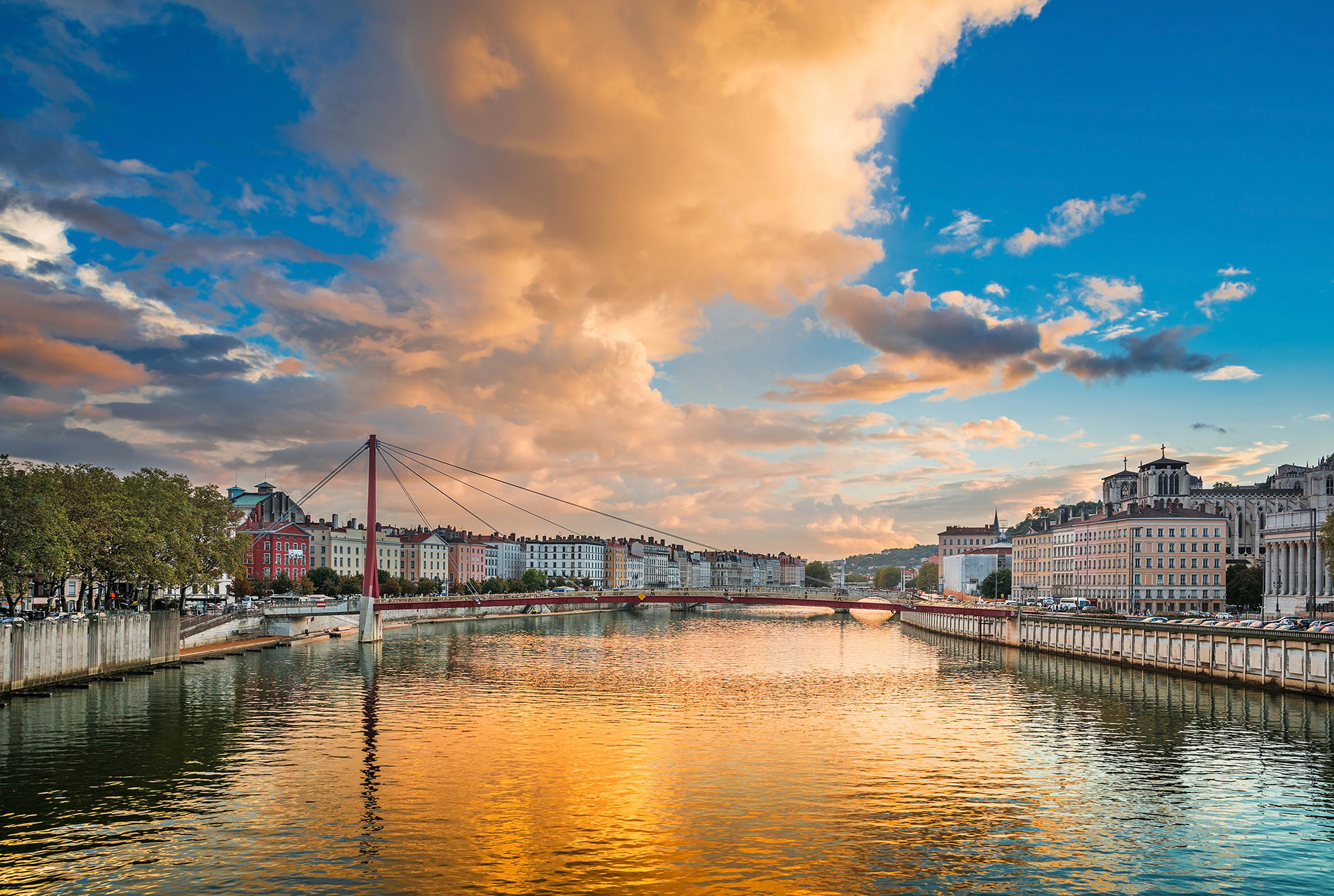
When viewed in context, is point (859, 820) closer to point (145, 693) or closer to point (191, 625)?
point (145, 693)

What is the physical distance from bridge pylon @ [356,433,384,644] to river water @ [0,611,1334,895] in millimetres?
30915

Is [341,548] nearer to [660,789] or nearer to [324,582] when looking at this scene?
[324,582]

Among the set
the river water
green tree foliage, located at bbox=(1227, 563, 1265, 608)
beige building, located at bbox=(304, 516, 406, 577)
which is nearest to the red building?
beige building, located at bbox=(304, 516, 406, 577)

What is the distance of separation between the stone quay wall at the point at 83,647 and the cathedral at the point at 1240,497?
147 m

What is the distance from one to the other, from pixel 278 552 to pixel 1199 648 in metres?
136

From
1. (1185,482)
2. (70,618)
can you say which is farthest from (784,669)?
(1185,482)

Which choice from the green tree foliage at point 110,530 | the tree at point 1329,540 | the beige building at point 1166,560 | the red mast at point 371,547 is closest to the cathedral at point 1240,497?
the beige building at point 1166,560

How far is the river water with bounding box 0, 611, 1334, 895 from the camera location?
2392cm

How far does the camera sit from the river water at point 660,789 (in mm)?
23922

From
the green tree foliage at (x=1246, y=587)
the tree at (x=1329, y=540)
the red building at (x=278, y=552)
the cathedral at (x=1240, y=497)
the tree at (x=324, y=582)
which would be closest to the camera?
the tree at (x=1329, y=540)

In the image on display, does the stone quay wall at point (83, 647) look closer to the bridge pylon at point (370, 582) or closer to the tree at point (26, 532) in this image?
the tree at point (26, 532)

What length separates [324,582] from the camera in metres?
142

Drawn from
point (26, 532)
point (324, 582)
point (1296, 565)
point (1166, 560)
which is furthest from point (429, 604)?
point (1166, 560)

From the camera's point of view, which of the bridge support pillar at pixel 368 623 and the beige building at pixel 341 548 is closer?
the bridge support pillar at pixel 368 623
